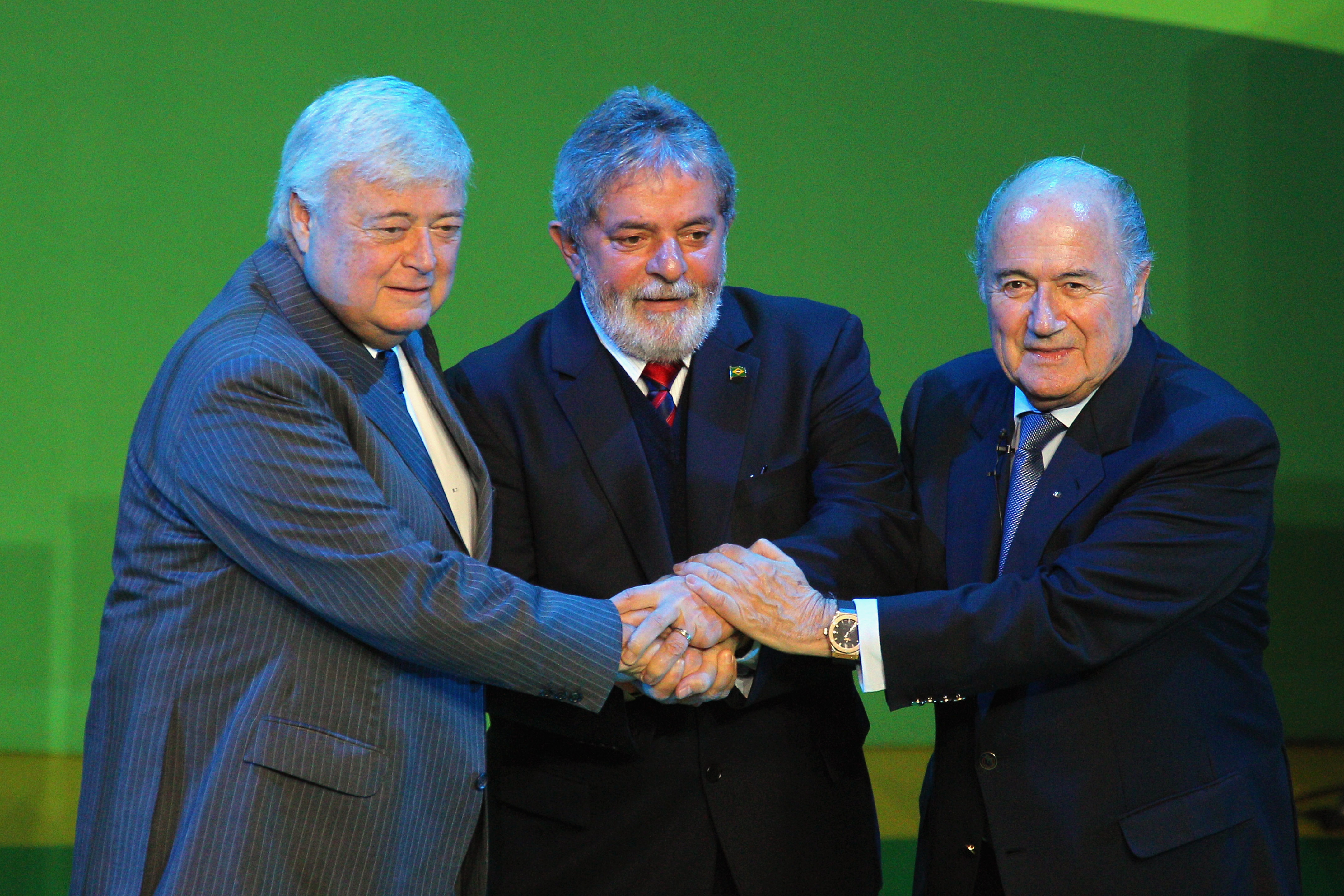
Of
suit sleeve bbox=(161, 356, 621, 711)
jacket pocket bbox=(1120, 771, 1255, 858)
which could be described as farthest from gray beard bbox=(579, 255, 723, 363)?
jacket pocket bbox=(1120, 771, 1255, 858)

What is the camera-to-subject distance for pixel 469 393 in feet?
7.94

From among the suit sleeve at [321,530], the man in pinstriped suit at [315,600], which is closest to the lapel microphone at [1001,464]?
the man in pinstriped suit at [315,600]

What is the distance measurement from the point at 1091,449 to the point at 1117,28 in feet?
10.5

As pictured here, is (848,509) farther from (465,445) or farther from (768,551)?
(465,445)

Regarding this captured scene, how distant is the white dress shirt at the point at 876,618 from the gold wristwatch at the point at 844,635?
1 cm

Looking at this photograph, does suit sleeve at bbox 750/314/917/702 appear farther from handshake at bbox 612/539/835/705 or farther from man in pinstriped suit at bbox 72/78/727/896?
man in pinstriped suit at bbox 72/78/727/896

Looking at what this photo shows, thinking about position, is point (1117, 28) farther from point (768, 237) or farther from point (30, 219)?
point (30, 219)

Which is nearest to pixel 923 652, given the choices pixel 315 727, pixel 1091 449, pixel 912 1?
pixel 1091 449

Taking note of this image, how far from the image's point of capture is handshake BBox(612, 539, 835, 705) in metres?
2.18

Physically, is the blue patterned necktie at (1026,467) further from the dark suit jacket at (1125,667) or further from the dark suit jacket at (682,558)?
the dark suit jacket at (682,558)

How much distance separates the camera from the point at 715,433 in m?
2.33

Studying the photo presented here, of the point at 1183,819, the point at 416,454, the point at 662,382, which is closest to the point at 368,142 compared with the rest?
the point at 416,454

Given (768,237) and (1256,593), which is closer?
(1256,593)

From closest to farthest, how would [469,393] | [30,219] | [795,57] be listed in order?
1. [469,393]
2. [30,219]
3. [795,57]
